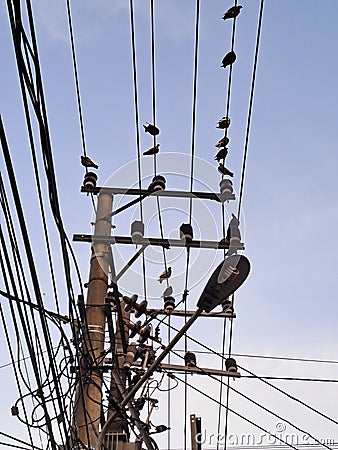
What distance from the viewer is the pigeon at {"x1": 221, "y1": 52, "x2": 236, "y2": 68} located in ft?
15.5

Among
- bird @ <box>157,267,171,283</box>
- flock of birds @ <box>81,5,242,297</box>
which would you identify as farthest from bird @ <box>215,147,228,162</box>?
bird @ <box>157,267,171,283</box>

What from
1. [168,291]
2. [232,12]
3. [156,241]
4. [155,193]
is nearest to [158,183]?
[155,193]

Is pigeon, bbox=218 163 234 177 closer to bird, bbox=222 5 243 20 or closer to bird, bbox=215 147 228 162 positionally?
bird, bbox=215 147 228 162

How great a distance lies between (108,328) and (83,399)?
948mm

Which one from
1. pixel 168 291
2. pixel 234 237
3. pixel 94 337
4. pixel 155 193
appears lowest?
pixel 234 237

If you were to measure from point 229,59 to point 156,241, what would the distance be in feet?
6.78

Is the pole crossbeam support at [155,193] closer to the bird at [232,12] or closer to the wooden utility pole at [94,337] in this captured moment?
the wooden utility pole at [94,337]

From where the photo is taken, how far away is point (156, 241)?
608 centimetres

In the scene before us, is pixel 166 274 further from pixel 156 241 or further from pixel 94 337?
pixel 94 337

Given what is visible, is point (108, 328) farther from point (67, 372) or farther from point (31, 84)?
point (31, 84)

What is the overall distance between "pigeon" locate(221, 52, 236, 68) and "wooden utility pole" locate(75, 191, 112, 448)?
6.62 ft

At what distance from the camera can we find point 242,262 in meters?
3.23

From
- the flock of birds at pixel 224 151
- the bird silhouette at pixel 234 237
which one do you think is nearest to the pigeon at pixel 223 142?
the flock of birds at pixel 224 151

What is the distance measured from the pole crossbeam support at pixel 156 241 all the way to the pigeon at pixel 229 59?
1.70m
